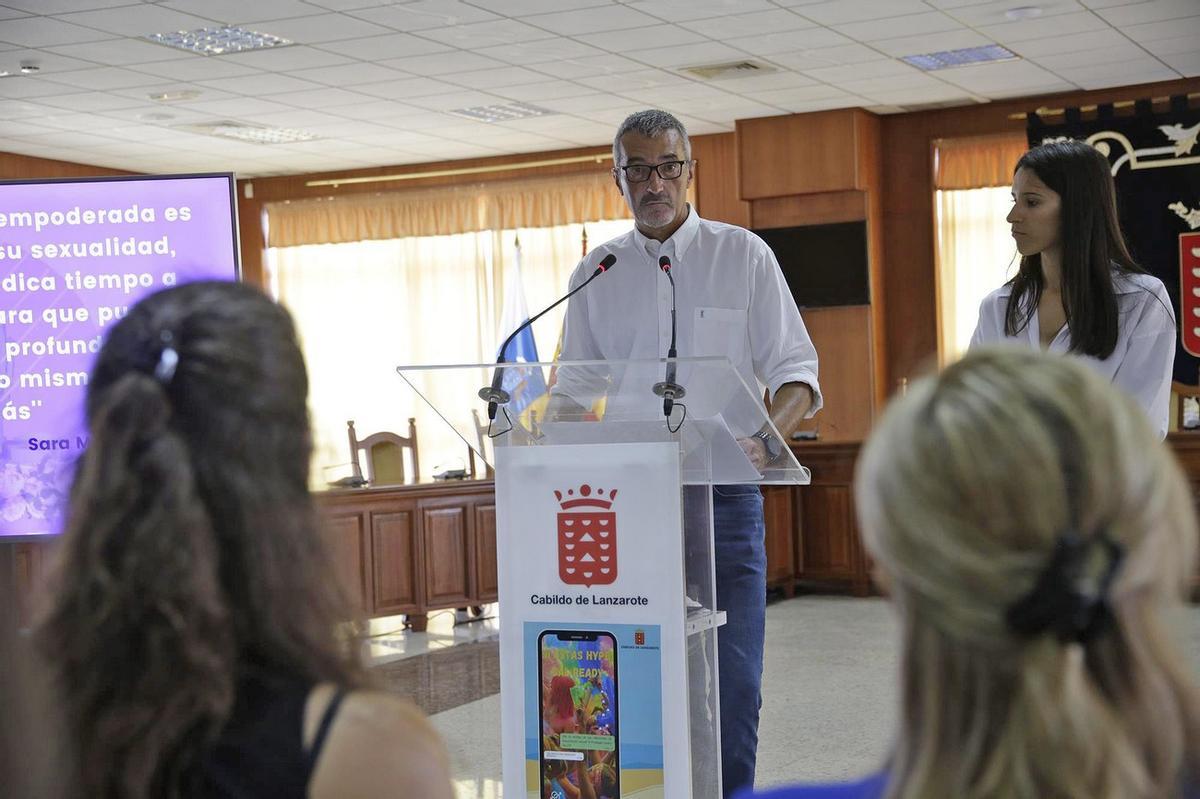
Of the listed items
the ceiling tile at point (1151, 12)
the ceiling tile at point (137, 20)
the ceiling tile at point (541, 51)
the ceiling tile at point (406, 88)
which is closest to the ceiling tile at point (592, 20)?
the ceiling tile at point (541, 51)

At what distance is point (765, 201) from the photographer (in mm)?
10289

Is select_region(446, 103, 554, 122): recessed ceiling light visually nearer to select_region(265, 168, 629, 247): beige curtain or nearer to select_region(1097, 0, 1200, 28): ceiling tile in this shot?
select_region(265, 168, 629, 247): beige curtain

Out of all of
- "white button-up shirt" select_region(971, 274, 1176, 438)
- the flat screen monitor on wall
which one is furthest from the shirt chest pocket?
the flat screen monitor on wall

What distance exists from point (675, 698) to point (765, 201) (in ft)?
26.7

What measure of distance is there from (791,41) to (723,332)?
5.17 m

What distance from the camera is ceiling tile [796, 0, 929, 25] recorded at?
7105mm

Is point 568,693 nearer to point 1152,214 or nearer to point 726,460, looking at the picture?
point 726,460

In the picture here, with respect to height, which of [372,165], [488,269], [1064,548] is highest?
[372,165]

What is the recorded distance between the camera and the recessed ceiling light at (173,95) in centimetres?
876

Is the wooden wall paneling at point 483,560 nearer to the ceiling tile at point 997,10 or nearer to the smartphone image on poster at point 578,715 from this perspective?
the ceiling tile at point 997,10

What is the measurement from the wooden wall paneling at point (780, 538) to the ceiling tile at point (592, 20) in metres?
3.17

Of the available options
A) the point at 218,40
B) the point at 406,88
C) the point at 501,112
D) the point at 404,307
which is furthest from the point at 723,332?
the point at 404,307

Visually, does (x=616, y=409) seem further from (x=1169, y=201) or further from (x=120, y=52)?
(x=1169, y=201)

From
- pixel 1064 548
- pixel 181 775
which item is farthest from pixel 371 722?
pixel 1064 548
